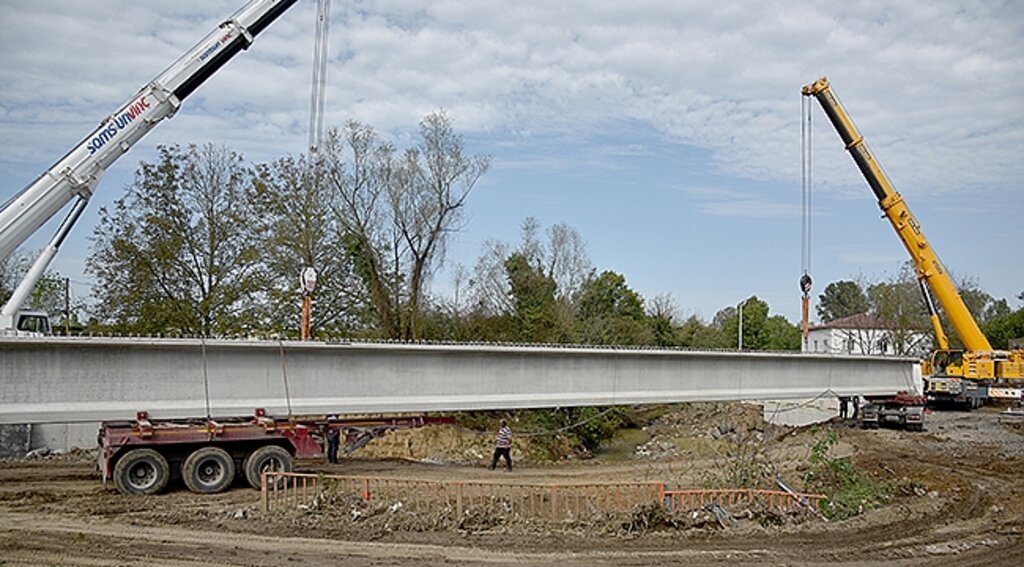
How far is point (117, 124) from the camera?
1855 centimetres

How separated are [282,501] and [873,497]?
1212 centimetres

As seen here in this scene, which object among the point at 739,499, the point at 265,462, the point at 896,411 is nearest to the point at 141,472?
the point at 265,462

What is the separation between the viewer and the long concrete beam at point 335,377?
17.4m

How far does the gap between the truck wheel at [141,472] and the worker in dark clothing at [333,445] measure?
12.8 feet

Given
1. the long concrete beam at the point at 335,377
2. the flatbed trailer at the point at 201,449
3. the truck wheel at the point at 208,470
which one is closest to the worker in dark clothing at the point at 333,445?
the long concrete beam at the point at 335,377

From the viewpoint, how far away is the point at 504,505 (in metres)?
15.9

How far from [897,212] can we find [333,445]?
2431 centimetres

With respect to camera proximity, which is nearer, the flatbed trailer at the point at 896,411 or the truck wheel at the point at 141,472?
the truck wheel at the point at 141,472

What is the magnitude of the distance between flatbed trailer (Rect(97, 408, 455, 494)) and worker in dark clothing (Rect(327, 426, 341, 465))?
3.99 ft

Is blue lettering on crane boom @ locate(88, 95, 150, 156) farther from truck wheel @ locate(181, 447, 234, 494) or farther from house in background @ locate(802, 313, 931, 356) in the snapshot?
house in background @ locate(802, 313, 931, 356)

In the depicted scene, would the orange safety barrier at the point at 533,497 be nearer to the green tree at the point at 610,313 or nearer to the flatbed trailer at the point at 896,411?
the flatbed trailer at the point at 896,411

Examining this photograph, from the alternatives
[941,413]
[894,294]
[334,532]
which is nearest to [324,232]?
[334,532]

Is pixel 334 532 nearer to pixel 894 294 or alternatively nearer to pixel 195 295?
pixel 195 295

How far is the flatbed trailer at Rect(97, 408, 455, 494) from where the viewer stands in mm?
17453
